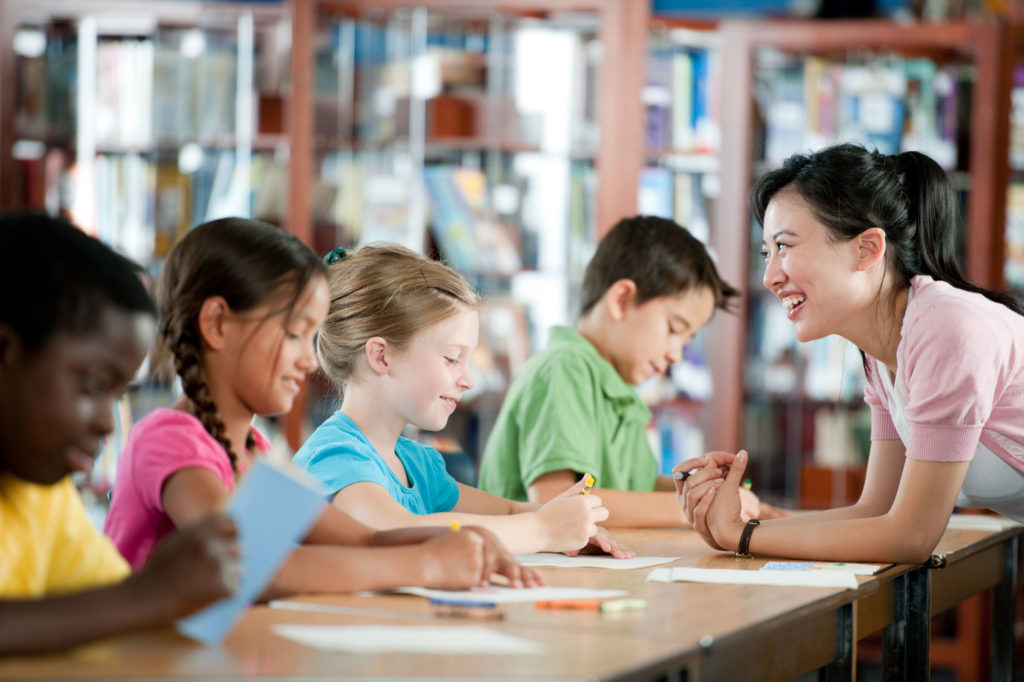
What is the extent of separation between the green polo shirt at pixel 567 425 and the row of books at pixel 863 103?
1.77m

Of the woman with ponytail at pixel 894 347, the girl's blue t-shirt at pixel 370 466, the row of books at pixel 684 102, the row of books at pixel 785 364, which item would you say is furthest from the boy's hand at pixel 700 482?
the row of books at pixel 684 102

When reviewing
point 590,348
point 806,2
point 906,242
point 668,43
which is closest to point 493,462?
point 590,348

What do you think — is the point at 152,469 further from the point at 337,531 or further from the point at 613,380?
the point at 613,380

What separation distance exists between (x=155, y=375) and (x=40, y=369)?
0.50 metres

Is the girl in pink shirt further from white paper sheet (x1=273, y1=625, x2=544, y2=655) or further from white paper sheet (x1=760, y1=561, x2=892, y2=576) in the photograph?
white paper sheet (x1=760, y1=561, x2=892, y2=576)

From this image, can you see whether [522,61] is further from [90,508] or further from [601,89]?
[90,508]

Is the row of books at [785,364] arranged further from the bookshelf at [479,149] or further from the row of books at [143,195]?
the row of books at [143,195]

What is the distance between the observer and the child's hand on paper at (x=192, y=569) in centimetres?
102

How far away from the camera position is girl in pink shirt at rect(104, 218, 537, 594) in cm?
135

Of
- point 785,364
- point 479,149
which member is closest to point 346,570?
point 479,149

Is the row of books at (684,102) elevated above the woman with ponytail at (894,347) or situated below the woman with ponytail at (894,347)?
above

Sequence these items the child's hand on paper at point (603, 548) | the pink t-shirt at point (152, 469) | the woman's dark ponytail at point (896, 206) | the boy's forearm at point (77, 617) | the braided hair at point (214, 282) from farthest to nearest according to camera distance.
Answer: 1. the woman's dark ponytail at point (896, 206)
2. the child's hand on paper at point (603, 548)
3. the braided hair at point (214, 282)
4. the pink t-shirt at point (152, 469)
5. the boy's forearm at point (77, 617)

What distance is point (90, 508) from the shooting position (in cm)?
391

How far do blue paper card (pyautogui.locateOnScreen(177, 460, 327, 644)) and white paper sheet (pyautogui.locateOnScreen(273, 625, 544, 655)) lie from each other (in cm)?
7
